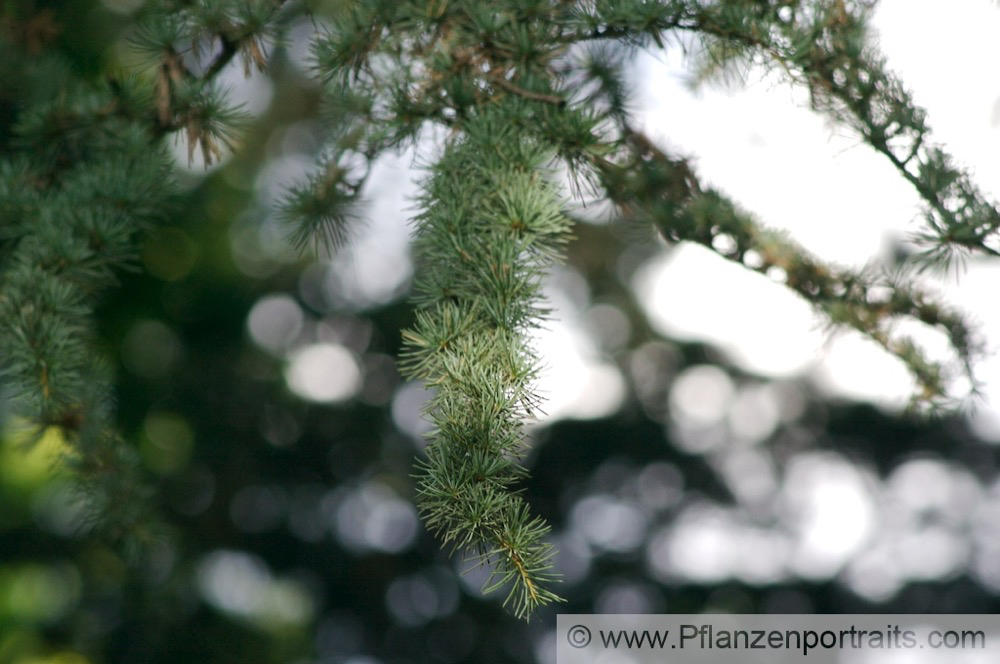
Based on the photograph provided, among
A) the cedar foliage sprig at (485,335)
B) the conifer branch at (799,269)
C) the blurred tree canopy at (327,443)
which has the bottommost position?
the cedar foliage sprig at (485,335)

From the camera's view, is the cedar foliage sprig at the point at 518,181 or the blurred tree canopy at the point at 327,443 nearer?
the cedar foliage sprig at the point at 518,181

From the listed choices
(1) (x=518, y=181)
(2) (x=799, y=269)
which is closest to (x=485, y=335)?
(1) (x=518, y=181)

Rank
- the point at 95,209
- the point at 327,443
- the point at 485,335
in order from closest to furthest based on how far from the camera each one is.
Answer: the point at 485,335 < the point at 95,209 < the point at 327,443

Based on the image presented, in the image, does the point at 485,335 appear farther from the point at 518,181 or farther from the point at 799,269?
the point at 799,269

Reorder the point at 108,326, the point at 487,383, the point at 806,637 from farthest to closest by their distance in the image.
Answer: the point at 108,326 → the point at 806,637 → the point at 487,383

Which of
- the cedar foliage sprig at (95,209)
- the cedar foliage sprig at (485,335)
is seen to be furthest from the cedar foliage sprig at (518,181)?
the cedar foliage sprig at (95,209)

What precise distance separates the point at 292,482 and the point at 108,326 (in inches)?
37.4

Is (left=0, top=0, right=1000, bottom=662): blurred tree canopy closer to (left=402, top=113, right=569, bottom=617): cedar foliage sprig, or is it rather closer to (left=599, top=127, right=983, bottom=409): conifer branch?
(left=599, top=127, right=983, bottom=409): conifer branch

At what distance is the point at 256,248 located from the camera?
3.05 m

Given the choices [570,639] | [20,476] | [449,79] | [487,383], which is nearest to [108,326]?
[20,476]

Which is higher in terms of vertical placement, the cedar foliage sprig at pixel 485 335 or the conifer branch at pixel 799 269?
the conifer branch at pixel 799 269

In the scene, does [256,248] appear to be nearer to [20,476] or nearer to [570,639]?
[20,476]

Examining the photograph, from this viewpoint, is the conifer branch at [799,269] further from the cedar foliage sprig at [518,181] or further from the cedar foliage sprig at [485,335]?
the cedar foliage sprig at [485,335]

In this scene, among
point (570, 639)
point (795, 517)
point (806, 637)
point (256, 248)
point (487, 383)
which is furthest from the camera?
point (795, 517)
